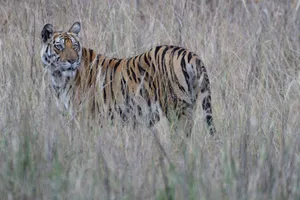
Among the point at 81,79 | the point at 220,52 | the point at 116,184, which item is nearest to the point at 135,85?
the point at 81,79

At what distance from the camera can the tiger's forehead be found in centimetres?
548

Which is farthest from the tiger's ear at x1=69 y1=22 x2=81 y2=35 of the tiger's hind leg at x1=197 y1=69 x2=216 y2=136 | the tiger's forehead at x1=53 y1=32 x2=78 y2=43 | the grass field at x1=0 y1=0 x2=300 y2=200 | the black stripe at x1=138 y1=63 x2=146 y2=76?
the tiger's hind leg at x1=197 y1=69 x2=216 y2=136

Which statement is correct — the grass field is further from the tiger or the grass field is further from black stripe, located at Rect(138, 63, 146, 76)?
black stripe, located at Rect(138, 63, 146, 76)

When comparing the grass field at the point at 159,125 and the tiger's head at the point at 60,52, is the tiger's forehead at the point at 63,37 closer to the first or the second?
the tiger's head at the point at 60,52

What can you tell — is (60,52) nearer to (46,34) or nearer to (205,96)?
(46,34)

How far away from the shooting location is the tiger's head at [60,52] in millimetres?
5395

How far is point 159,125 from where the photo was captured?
4.64 meters

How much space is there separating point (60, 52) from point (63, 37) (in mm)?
140

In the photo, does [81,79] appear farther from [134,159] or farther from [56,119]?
[134,159]

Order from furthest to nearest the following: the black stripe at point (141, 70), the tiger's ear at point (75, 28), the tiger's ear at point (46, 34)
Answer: the tiger's ear at point (75, 28) < the tiger's ear at point (46, 34) < the black stripe at point (141, 70)

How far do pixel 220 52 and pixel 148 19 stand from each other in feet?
3.13

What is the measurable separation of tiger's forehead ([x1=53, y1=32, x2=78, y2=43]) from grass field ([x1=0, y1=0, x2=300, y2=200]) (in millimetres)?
278

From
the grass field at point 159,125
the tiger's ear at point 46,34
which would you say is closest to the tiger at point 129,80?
the tiger's ear at point 46,34

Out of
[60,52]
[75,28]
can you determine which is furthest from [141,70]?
[75,28]
